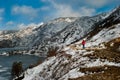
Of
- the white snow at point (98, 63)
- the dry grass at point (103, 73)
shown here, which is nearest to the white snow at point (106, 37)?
the white snow at point (98, 63)

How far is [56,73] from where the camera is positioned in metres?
57.2

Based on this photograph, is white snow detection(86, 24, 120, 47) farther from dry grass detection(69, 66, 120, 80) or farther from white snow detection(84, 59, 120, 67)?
dry grass detection(69, 66, 120, 80)

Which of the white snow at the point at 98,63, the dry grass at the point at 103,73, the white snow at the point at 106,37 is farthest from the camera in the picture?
the white snow at the point at 106,37

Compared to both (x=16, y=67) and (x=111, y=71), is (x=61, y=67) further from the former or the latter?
(x=16, y=67)

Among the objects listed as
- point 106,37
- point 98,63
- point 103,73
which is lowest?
point 103,73

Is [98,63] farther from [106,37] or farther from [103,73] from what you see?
[106,37]

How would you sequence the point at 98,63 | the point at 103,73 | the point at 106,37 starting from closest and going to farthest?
the point at 103,73 → the point at 98,63 → the point at 106,37

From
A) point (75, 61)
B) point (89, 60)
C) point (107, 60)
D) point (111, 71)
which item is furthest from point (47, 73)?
point (111, 71)

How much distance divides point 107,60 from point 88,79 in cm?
1132

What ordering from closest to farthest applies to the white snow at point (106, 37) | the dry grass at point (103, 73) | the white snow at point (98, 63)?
1. the dry grass at point (103, 73)
2. the white snow at point (98, 63)
3. the white snow at point (106, 37)

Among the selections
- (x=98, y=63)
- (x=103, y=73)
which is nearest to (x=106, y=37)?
(x=98, y=63)

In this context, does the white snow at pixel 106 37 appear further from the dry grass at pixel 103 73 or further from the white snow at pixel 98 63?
the dry grass at pixel 103 73

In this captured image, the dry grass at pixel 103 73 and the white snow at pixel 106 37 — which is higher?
the white snow at pixel 106 37

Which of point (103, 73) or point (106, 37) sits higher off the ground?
point (106, 37)
